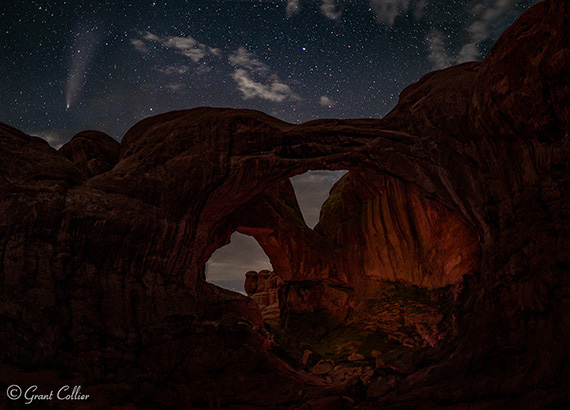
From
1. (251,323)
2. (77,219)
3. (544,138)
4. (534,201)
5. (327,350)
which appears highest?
(544,138)

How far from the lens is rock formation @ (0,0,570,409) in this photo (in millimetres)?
10492

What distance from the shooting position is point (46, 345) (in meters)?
12.4

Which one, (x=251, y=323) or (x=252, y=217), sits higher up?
(x=252, y=217)

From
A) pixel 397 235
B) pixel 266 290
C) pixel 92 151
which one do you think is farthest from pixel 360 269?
pixel 92 151

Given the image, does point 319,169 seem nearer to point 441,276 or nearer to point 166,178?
point 166,178

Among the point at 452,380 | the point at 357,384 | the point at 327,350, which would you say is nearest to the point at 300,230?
the point at 327,350

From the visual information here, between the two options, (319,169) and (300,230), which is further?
(300,230)

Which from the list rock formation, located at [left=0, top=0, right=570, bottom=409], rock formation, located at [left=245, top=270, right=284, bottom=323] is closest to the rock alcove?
rock formation, located at [left=245, top=270, right=284, bottom=323]

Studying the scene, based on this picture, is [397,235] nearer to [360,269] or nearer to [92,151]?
[360,269]

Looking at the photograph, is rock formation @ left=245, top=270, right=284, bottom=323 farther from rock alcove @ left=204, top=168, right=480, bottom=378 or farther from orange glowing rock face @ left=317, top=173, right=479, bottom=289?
orange glowing rock face @ left=317, top=173, right=479, bottom=289

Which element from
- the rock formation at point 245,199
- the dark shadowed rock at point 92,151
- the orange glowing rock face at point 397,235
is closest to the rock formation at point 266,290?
the orange glowing rock face at point 397,235

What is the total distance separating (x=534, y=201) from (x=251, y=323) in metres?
12.7

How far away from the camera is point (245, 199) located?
64.2 feet

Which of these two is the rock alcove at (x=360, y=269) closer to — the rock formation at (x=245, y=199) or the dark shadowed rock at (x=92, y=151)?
the rock formation at (x=245, y=199)
